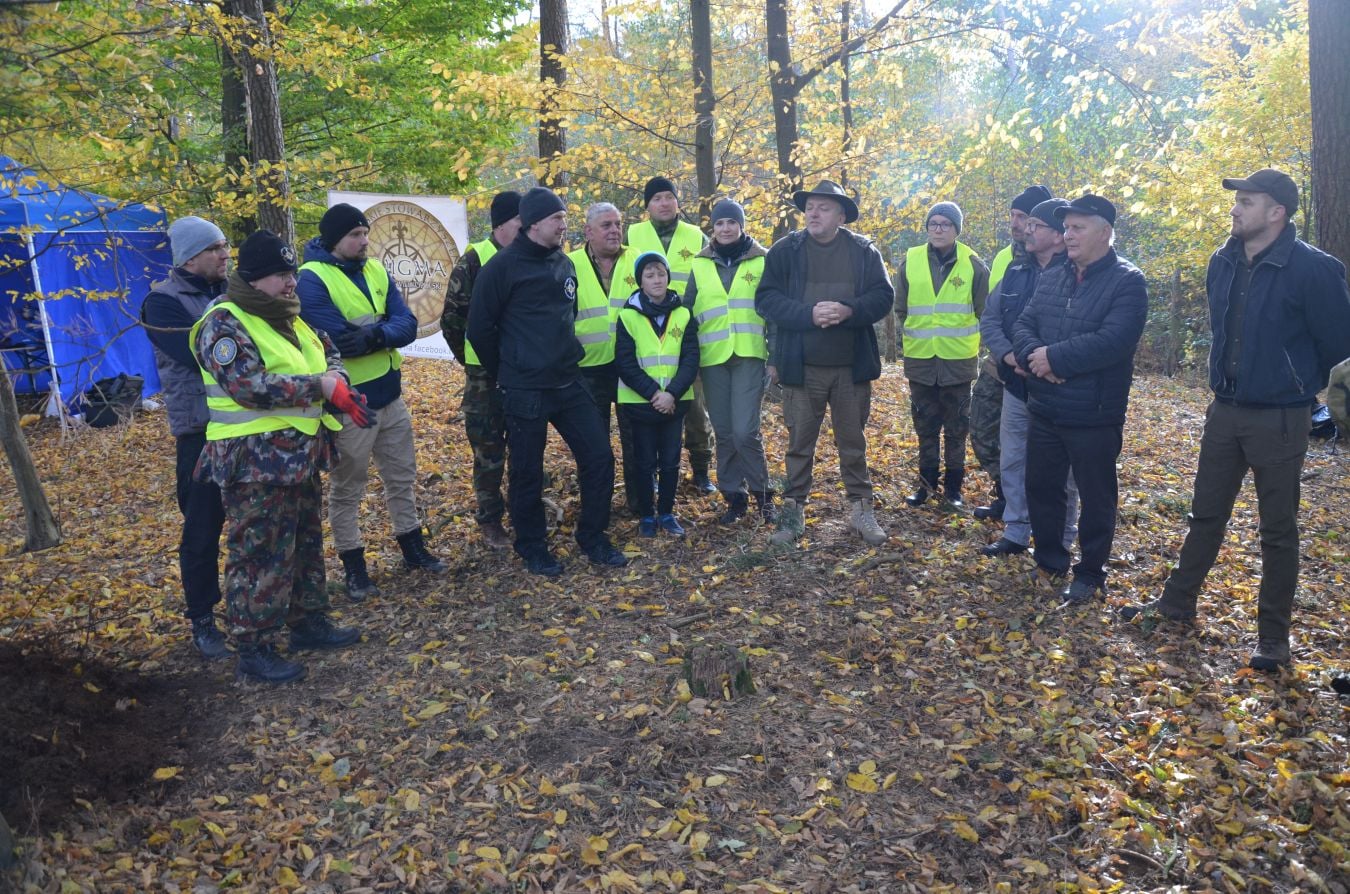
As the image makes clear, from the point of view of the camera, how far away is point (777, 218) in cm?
926

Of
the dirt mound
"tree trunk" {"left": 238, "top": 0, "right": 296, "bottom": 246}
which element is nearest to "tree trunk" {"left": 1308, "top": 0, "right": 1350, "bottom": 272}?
the dirt mound

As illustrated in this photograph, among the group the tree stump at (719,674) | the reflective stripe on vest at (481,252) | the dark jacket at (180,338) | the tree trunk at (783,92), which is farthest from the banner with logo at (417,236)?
the tree stump at (719,674)

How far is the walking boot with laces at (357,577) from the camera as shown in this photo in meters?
5.45

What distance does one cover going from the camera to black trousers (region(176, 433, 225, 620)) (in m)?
4.52

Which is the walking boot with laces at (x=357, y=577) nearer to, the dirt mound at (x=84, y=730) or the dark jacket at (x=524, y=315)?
the dirt mound at (x=84, y=730)

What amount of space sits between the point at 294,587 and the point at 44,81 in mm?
2568

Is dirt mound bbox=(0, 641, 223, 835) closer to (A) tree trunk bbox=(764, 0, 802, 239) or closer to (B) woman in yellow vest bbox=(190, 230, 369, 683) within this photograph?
(B) woman in yellow vest bbox=(190, 230, 369, 683)

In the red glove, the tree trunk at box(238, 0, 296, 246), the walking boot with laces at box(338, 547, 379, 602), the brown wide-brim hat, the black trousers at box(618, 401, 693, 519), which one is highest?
the tree trunk at box(238, 0, 296, 246)

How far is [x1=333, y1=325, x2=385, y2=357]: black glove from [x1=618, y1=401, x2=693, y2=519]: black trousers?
173 cm

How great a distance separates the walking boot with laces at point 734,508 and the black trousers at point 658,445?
0.40 m

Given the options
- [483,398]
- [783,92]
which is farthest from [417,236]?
[483,398]

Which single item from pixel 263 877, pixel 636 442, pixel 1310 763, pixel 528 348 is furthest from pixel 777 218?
pixel 263 877

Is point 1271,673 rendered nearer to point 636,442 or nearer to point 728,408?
point 728,408

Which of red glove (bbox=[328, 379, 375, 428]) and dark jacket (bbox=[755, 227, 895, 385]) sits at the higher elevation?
dark jacket (bbox=[755, 227, 895, 385])
